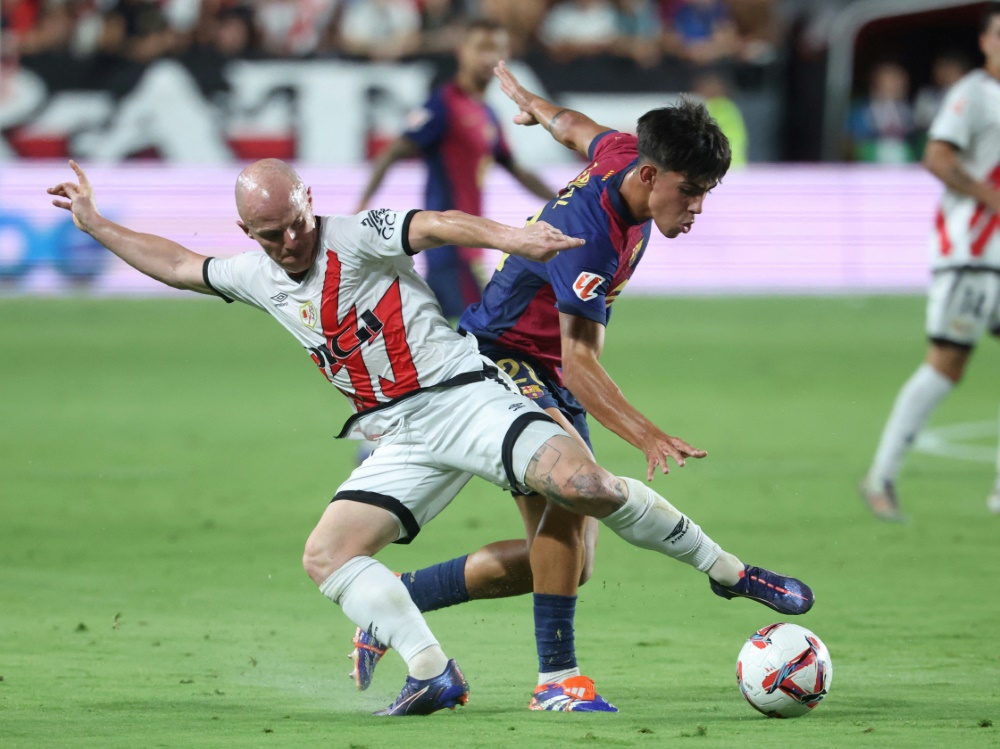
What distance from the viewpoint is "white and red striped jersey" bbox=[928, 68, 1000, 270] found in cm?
840

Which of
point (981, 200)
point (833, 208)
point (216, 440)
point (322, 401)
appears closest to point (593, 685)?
point (981, 200)

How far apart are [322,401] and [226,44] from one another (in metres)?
9.36

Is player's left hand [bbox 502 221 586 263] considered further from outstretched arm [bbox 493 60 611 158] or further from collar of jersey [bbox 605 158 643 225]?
outstretched arm [bbox 493 60 611 158]

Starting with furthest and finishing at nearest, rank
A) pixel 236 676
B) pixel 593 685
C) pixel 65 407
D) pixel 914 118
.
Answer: pixel 914 118
pixel 65 407
pixel 236 676
pixel 593 685

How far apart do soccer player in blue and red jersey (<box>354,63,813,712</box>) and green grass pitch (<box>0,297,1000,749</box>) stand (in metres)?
0.31

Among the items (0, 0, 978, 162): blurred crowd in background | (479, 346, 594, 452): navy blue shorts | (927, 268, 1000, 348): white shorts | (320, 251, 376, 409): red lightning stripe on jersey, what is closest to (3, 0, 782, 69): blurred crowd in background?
(0, 0, 978, 162): blurred crowd in background

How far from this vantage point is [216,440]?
1077cm

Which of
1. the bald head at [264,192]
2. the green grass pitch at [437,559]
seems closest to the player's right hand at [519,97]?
the bald head at [264,192]

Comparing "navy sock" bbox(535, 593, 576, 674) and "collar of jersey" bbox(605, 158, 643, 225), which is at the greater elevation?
"collar of jersey" bbox(605, 158, 643, 225)

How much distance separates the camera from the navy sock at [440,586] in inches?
224

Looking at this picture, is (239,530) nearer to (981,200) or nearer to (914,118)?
(981,200)

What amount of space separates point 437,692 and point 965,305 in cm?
470

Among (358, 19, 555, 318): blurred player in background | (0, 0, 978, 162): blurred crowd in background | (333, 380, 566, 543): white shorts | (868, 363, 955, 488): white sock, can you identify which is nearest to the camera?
(333, 380, 566, 543): white shorts

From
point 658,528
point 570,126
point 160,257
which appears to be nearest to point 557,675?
point 658,528
